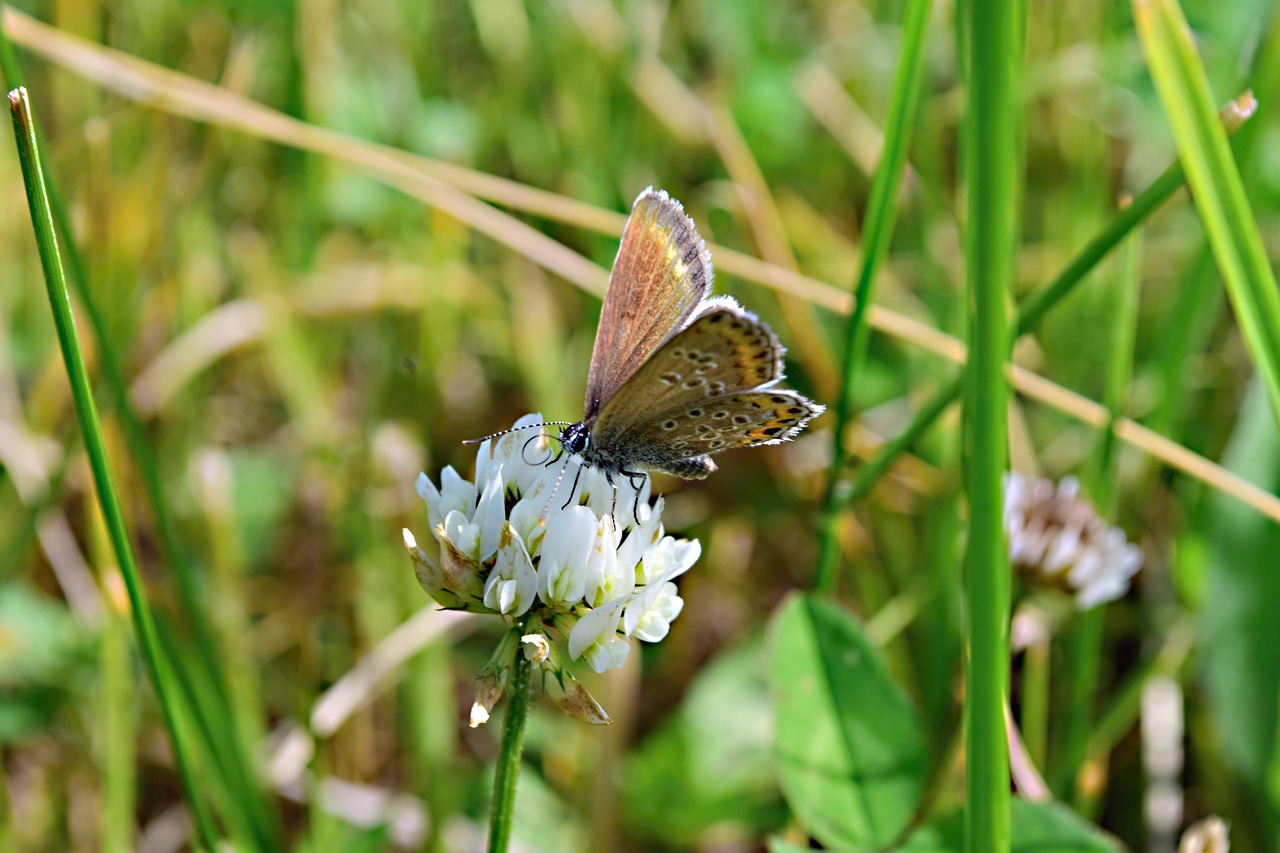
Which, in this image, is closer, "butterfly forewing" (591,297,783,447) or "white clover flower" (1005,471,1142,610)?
"butterfly forewing" (591,297,783,447)

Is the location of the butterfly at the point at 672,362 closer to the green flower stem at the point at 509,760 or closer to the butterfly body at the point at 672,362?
the butterfly body at the point at 672,362

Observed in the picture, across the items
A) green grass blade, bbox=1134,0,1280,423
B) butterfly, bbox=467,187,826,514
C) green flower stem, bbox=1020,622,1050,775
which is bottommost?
green flower stem, bbox=1020,622,1050,775

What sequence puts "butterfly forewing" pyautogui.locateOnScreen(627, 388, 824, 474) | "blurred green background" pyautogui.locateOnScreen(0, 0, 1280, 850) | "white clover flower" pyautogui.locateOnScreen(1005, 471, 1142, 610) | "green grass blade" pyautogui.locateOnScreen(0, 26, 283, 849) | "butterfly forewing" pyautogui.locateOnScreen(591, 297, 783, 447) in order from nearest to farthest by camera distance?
"butterfly forewing" pyautogui.locateOnScreen(591, 297, 783, 447) → "butterfly forewing" pyautogui.locateOnScreen(627, 388, 824, 474) → "green grass blade" pyautogui.locateOnScreen(0, 26, 283, 849) → "white clover flower" pyautogui.locateOnScreen(1005, 471, 1142, 610) → "blurred green background" pyautogui.locateOnScreen(0, 0, 1280, 850)

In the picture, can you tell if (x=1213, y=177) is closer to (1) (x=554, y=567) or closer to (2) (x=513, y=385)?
(1) (x=554, y=567)

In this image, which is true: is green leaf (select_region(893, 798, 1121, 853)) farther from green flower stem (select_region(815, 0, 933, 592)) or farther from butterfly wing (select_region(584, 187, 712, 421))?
butterfly wing (select_region(584, 187, 712, 421))

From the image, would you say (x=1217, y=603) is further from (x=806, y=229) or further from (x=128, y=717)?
(x=128, y=717)

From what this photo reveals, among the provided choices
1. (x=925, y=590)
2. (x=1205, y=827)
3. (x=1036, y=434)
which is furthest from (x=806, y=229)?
(x=1205, y=827)

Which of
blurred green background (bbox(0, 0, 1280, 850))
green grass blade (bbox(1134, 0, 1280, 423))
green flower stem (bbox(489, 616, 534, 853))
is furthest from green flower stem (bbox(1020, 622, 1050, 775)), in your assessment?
green flower stem (bbox(489, 616, 534, 853))
